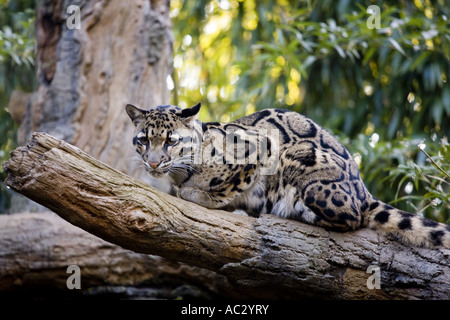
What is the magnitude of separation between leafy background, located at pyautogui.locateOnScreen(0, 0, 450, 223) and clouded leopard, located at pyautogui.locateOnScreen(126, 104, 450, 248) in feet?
3.52

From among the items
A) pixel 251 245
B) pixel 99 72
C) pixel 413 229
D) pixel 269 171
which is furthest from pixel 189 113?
pixel 99 72

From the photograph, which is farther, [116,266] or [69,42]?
[69,42]

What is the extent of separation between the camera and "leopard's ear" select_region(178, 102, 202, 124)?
15.7 ft

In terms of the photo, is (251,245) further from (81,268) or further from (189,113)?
(81,268)

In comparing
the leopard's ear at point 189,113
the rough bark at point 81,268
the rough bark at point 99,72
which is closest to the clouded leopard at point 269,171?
the leopard's ear at point 189,113

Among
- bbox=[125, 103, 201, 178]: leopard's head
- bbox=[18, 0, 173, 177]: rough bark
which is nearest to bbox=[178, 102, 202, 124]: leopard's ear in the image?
bbox=[125, 103, 201, 178]: leopard's head

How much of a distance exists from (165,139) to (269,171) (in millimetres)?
1060

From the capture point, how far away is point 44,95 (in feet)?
22.0

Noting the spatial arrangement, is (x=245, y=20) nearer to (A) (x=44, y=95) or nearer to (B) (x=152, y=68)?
(B) (x=152, y=68)

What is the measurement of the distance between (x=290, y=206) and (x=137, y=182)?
1.53 meters

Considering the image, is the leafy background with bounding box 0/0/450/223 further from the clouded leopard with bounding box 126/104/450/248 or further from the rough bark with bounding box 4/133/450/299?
the rough bark with bounding box 4/133/450/299

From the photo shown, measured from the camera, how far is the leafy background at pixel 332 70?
720cm

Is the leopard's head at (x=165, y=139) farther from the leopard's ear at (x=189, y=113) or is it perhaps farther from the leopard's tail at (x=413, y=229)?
the leopard's tail at (x=413, y=229)
